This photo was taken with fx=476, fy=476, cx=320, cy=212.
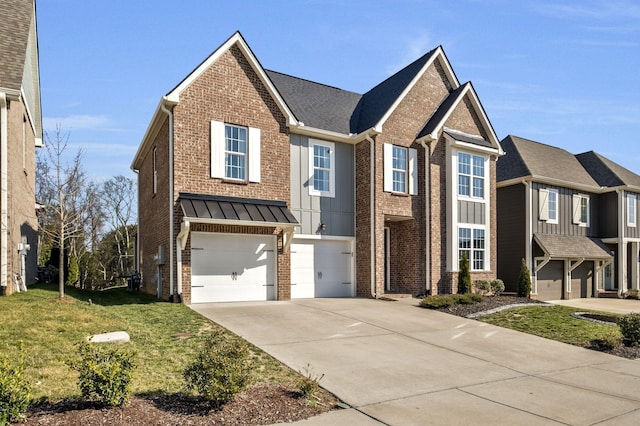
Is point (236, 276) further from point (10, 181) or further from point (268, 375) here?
point (268, 375)

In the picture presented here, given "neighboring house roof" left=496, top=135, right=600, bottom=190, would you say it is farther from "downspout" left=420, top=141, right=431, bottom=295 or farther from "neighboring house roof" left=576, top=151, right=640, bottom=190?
"downspout" left=420, top=141, right=431, bottom=295

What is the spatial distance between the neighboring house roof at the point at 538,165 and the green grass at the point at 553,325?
1010cm

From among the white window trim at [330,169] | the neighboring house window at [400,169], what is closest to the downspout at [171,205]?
the white window trim at [330,169]

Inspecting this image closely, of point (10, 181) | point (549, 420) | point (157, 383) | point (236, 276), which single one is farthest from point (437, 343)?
point (10, 181)

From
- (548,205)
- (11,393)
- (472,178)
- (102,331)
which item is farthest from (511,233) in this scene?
(11,393)

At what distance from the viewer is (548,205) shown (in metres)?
24.8

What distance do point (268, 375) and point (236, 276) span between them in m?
8.48

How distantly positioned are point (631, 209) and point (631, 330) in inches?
774

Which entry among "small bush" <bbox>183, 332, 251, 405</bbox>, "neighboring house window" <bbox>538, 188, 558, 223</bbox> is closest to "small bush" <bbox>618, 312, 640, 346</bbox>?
"small bush" <bbox>183, 332, 251, 405</bbox>

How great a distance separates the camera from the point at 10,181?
14.2m

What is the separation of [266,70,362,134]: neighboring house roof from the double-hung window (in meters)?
2.80

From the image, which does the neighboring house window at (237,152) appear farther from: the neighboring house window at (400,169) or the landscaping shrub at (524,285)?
the landscaping shrub at (524,285)

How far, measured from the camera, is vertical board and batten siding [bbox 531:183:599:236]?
2414 centimetres

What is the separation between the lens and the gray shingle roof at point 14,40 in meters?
13.8
